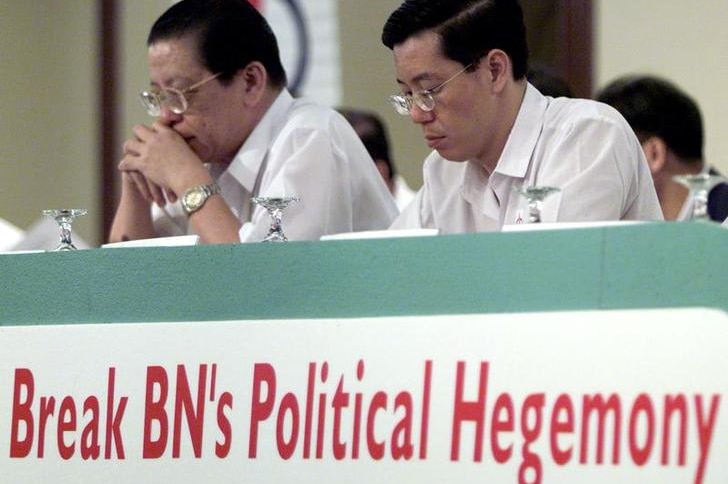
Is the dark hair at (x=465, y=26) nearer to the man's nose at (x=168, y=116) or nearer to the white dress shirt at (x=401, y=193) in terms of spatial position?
the man's nose at (x=168, y=116)

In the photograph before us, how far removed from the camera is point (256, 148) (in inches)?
99.2

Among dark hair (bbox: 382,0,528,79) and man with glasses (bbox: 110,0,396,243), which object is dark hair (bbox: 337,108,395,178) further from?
dark hair (bbox: 382,0,528,79)

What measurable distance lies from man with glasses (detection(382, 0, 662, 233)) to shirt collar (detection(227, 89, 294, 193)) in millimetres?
402

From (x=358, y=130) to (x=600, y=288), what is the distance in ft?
6.75

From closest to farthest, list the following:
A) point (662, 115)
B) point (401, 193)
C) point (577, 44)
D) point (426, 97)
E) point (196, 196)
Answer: point (426, 97) → point (196, 196) → point (662, 115) → point (401, 193) → point (577, 44)

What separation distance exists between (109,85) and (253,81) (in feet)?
8.22

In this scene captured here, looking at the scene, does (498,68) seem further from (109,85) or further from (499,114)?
(109,85)

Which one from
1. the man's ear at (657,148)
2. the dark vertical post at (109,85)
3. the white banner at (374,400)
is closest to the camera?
the white banner at (374,400)

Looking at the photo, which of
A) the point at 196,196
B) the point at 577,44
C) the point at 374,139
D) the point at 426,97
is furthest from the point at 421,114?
the point at 577,44

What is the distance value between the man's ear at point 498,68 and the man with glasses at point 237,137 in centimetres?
36

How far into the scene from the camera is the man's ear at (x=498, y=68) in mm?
2156

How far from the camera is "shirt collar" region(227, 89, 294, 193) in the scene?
98.8 inches

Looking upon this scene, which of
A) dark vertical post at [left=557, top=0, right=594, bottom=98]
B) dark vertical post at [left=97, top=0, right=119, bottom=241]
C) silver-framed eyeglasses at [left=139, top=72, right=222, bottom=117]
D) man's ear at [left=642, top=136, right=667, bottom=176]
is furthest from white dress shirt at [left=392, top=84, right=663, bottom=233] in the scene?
dark vertical post at [left=97, top=0, right=119, bottom=241]

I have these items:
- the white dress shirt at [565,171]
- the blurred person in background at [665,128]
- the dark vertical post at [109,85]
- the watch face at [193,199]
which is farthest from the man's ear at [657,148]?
the dark vertical post at [109,85]
